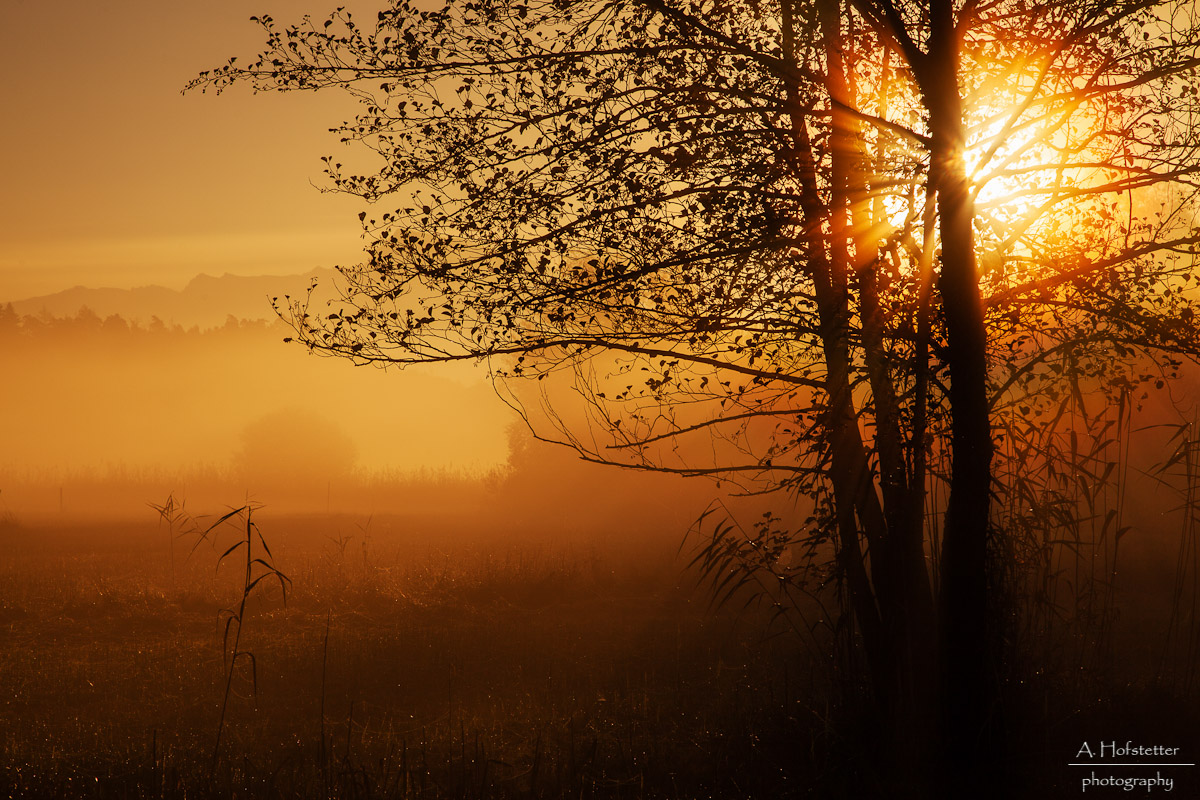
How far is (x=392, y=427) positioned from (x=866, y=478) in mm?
144544

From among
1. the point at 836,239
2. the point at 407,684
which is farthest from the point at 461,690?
the point at 836,239

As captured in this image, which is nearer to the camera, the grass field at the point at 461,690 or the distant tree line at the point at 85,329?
the grass field at the point at 461,690

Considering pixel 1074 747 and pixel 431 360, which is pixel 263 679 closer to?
pixel 431 360

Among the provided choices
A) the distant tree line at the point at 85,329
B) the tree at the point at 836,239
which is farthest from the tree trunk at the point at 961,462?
the distant tree line at the point at 85,329

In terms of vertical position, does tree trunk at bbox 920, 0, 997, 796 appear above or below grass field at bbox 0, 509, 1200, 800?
above

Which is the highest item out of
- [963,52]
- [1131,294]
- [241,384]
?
[241,384]

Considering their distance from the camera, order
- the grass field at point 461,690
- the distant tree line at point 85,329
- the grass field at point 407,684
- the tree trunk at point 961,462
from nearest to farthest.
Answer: the tree trunk at point 961,462 < the grass field at point 461,690 < the grass field at point 407,684 < the distant tree line at point 85,329

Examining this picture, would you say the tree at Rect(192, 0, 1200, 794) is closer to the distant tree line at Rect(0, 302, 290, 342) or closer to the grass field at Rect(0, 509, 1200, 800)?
the grass field at Rect(0, 509, 1200, 800)

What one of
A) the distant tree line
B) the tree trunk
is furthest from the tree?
the distant tree line

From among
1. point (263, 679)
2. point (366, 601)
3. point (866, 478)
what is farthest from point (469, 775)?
point (366, 601)

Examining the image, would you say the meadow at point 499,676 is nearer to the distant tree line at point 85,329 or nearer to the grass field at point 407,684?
the grass field at point 407,684

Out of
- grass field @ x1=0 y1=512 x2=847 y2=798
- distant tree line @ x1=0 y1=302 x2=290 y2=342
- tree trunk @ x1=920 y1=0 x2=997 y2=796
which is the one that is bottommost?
grass field @ x1=0 y1=512 x2=847 y2=798

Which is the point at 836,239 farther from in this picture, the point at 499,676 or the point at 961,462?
the point at 499,676

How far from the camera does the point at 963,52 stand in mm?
5996
